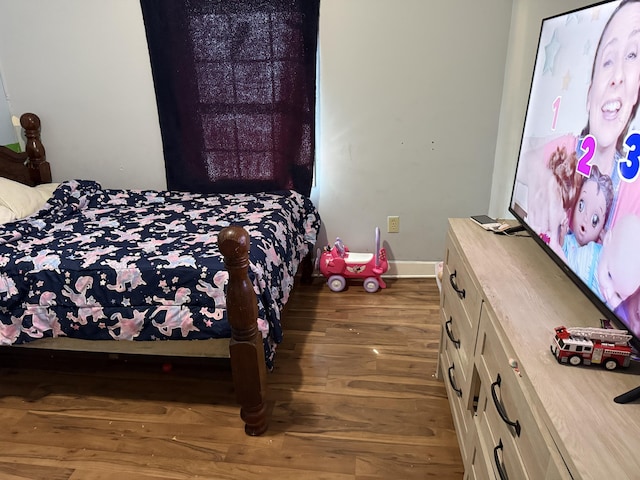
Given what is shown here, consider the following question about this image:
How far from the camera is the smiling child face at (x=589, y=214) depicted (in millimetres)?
1056

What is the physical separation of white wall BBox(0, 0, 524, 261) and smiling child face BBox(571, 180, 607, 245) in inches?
67.0

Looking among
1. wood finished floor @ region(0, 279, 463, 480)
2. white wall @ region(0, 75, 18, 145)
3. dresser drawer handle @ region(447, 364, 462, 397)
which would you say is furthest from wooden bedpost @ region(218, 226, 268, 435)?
white wall @ region(0, 75, 18, 145)

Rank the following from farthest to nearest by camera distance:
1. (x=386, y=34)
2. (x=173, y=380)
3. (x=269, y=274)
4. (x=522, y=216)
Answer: (x=386, y=34) < (x=173, y=380) < (x=269, y=274) < (x=522, y=216)

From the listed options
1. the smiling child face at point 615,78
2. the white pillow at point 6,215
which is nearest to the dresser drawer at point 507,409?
the smiling child face at point 615,78

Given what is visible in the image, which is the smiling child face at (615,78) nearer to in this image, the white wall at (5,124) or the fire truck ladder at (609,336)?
the fire truck ladder at (609,336)

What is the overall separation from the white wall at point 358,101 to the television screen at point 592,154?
114 centimetres

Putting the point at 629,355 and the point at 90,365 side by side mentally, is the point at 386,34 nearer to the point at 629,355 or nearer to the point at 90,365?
the point at 629,355

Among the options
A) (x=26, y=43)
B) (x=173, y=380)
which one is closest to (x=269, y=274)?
(x=173, y=380)

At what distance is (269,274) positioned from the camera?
1879 mm

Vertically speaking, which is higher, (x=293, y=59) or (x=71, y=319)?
(x=293, y=59)

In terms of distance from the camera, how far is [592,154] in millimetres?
1120

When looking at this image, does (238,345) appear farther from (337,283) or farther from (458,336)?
(337,283)

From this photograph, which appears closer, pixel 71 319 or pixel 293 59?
pixel 71 319

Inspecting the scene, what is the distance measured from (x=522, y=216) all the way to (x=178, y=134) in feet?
7.13
